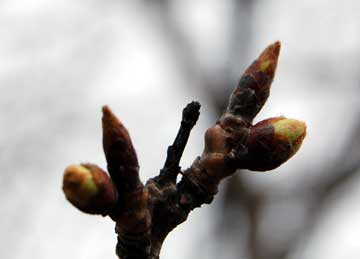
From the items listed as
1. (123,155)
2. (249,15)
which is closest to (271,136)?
(123,155)

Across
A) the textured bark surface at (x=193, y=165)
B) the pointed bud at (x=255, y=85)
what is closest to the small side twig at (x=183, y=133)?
the textured bark surface at (x=193, y=165)

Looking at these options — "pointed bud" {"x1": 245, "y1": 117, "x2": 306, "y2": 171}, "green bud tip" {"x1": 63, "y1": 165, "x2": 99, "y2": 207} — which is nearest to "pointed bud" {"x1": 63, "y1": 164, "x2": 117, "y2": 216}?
"green bud tip" {"x1": 63, "y1": 165, "x2": 99, "y2": 207}

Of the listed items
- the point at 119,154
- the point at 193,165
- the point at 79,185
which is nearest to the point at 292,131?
the point at 193,165

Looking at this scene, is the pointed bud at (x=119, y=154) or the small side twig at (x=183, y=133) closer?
the pointed bud at (x=119, y=154)

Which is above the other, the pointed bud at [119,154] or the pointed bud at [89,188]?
the pointed bud at [119,154]

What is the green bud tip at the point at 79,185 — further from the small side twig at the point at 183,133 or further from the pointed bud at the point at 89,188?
the small side twig at the point at 183,133

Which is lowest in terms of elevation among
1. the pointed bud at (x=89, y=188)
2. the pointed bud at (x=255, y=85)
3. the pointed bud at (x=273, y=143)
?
the pointed bud at (x=89, y=188)

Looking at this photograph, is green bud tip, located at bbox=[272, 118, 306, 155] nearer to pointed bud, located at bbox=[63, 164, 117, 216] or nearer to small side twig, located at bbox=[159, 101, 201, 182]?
small side twig, located at bbox=[159, 101, 201, 182]

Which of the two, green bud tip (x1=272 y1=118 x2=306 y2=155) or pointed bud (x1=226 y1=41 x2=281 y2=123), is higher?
pointed bud (x1=226 y1=41 x2=281 y2=123)
